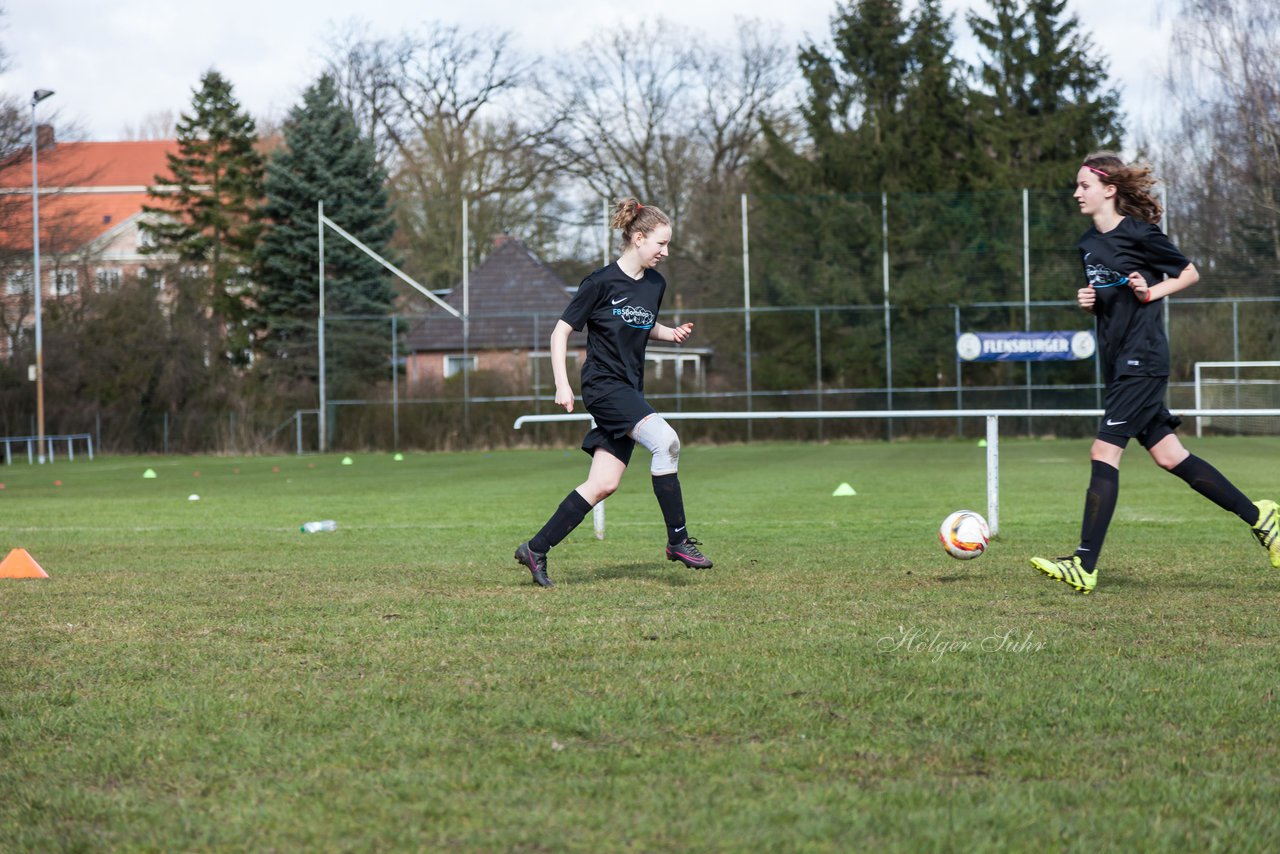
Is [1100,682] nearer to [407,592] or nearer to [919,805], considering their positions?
[919,805]

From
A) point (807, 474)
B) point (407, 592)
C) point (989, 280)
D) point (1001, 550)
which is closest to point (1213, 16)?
point (989, 280)

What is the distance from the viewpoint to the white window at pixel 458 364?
117 feet

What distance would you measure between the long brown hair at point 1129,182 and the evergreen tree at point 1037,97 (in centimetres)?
3204

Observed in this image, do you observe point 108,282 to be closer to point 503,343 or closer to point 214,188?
point 214,188

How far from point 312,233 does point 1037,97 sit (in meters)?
21.1

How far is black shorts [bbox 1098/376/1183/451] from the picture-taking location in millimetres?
6016

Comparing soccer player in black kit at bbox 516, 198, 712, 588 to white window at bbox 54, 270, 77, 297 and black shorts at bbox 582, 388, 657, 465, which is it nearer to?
black shorts at bbox 582, 388, 657, 465

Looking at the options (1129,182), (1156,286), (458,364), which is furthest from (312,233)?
(1156,286)

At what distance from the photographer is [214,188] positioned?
45344mm

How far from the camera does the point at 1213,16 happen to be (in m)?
36.5

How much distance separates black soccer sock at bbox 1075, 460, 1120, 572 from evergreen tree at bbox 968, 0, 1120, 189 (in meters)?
32.3

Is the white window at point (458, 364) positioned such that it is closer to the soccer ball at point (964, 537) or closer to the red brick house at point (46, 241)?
the red brick house at point (46, 241)

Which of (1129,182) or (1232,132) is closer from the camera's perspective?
(1129,182)

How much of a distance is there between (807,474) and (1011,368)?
16431 millimetres
